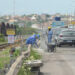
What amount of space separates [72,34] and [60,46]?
1506 mm

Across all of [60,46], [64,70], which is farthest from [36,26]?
[64,70]

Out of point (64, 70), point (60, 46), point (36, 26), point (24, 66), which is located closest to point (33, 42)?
point (60, 46)

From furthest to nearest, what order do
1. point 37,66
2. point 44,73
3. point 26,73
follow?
point 44,73, point 37,66, point 26,73

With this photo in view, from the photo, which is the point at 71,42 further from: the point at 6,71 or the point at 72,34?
the point at 6,71

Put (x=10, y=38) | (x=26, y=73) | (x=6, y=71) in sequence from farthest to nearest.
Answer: (x=10, y=38), (x=26, y=73), (x=6, y=71)

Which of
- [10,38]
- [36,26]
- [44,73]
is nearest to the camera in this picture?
[44,73]

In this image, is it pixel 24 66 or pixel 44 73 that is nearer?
pixel 24 66

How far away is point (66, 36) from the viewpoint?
24781mm

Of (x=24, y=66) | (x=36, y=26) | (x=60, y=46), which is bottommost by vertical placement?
(x=36, y=26)

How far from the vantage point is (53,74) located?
38.8 feet

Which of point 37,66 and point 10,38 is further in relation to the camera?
point 10,38

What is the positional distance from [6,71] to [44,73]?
4.11m

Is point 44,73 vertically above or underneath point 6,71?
underneath

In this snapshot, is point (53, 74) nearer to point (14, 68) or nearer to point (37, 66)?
point (37, 66)
